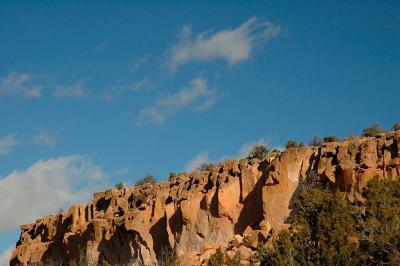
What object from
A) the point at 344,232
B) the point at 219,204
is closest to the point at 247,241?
the point at 219,204

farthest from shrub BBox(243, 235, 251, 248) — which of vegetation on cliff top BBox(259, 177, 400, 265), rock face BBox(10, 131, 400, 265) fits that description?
vegetation on cliff top BBox(259, 177, 400, 265)

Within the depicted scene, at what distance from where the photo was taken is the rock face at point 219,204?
4825 cm

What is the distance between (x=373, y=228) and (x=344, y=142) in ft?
74.5

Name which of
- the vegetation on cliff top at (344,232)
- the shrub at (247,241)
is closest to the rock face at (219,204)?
the shrub at (247,241)

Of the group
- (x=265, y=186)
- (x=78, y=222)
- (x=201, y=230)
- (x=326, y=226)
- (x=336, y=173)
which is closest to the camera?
(x=326, y=226)

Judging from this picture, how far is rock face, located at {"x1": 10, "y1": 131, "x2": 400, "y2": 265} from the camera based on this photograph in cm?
4825

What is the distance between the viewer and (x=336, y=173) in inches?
1935

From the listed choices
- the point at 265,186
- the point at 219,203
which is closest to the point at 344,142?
the point at 265,186

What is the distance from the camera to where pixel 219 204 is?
56.3m

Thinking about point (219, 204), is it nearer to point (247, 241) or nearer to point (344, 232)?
point (247, 241)

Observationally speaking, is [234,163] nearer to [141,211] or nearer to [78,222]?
[141,211]

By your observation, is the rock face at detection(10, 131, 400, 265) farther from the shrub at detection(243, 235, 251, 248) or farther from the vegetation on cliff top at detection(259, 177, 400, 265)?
the vegetation on cliff top at detection(259, 177, 400, 265)

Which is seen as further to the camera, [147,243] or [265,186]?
[147,243]

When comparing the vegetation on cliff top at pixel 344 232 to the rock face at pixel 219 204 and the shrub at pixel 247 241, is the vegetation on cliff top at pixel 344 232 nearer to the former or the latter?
the shrub at pixel 247 241
